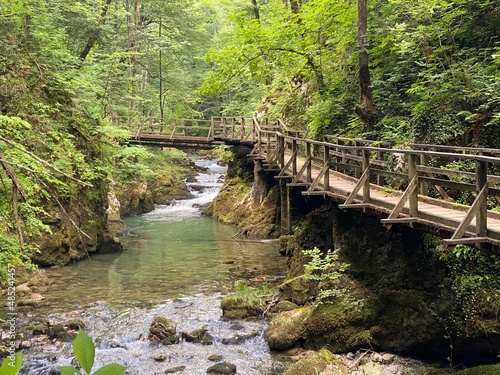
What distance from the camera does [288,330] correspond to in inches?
352

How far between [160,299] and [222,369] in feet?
14.7

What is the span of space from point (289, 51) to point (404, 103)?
5.26m

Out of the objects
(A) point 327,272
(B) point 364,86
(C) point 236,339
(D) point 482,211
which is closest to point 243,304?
(C) point 236,339

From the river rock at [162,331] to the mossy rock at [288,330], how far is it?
6.39 ft

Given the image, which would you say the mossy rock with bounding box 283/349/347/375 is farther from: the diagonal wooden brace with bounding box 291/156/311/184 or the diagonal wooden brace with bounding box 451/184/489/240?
the diagonal wooden brace with bounding box 291/156/311/184

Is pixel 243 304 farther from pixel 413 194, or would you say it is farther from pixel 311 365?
pixel 413 194

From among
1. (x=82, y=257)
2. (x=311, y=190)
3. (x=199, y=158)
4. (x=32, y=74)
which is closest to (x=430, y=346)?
(x=311, y=190)

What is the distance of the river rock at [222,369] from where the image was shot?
7949 mm

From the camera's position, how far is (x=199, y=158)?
4847cm

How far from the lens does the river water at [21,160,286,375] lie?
8609 mm

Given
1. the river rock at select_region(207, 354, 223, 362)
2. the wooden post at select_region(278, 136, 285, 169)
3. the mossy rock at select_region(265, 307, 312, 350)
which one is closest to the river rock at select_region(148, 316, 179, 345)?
the river rock at select_region(207, 354, 223, 362)

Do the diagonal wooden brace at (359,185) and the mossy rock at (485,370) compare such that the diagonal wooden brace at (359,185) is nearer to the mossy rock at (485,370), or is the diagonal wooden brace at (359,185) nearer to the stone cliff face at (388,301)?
the stone cliff face at (388,301)

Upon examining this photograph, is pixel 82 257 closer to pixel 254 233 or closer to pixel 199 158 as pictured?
pixel 254 233

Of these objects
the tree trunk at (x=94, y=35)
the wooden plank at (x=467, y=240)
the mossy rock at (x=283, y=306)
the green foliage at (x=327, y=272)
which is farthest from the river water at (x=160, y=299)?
the tree trunk at (x=94, y=35)
